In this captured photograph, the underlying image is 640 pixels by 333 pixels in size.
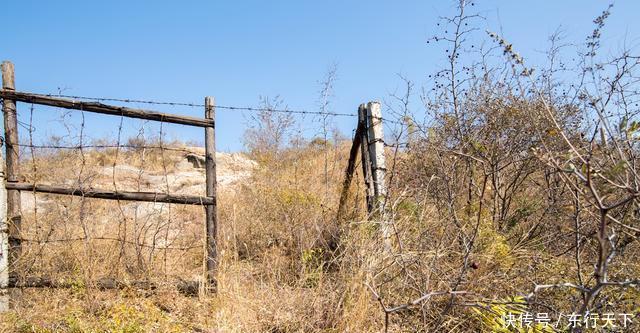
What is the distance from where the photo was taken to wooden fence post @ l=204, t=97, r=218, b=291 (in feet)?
13.1

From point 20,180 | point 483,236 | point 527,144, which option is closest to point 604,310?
point 483,236

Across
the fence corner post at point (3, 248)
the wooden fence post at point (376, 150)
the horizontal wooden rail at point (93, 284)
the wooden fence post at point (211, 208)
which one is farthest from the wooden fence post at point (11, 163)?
the wooden fence post at point (376, 150)

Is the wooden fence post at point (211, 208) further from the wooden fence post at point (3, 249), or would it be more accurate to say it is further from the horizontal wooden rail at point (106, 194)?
the wooden fence post at point (3, 249)

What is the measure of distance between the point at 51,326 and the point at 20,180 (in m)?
1.31

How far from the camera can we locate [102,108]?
12.8 feet

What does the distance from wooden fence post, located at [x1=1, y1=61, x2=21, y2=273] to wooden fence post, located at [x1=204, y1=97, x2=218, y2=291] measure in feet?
4.93

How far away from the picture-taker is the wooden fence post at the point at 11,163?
369cm

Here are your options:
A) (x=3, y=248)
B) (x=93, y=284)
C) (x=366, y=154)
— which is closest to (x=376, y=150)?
(x=366, y=154)

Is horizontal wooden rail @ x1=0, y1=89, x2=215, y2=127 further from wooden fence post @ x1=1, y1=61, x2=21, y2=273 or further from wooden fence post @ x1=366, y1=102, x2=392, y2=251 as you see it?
wooden fence post @ x1=366, y1=102, x2=392, y2=251

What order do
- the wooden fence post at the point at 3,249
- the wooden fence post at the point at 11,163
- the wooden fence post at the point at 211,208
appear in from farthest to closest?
1. the wooden fence post at the point at 211,208
2. the wooden fence post at the point at 11,163
3. the wooden fence post at the point at 3,249

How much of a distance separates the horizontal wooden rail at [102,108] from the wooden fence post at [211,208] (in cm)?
10

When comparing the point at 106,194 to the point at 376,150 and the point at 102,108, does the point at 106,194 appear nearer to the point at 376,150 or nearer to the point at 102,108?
the point at 102,108

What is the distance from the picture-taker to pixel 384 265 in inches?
137

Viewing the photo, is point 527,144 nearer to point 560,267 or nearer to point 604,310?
point 560,267
